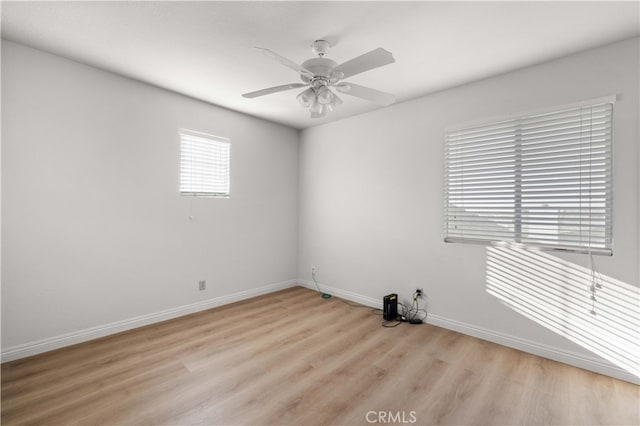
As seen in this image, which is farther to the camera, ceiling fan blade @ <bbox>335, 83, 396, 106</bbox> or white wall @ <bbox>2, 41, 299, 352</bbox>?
white wall @ <bbox>2, 41, 299, 352</bbox>

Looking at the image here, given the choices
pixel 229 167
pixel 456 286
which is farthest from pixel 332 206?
pixel 456 286

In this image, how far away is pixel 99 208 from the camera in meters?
2.78

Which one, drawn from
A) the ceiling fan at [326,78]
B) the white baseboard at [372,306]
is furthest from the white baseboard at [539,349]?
the ceiling fan at [326,78]

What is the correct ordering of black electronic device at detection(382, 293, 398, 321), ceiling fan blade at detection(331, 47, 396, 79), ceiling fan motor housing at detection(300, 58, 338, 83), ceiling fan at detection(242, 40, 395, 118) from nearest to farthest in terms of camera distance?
ceiling fan blade at detection(331, 47, 396, 79), ceiling fan at detection(242, 40, 395, 118), ceiling fan motor housing at detection(300, 58, 338, 83), black electronic device at detection(382, 293, 398, 321)

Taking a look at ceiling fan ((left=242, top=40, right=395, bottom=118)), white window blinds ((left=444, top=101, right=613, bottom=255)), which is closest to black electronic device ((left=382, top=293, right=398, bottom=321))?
white window blinds ((left=444, top=101, right=613, bottom=255))

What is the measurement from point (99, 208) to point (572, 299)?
4333 millimetres

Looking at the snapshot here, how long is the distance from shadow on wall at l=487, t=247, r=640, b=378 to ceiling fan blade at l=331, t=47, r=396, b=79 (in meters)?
2.11

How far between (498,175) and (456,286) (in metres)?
1.21

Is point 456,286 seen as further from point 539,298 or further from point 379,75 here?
point 379,75

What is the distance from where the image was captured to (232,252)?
392cm

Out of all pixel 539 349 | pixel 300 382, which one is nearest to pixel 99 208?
pixel 300 382

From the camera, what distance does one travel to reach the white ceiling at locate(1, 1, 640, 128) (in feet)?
6.21

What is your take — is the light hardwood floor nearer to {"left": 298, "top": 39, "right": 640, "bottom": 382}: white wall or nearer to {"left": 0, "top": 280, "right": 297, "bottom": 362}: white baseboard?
{"left": 0, "top": 280, "right": 297, "bottom": 362}: white baseboard

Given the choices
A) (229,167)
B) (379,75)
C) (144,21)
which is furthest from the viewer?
(229,167)
